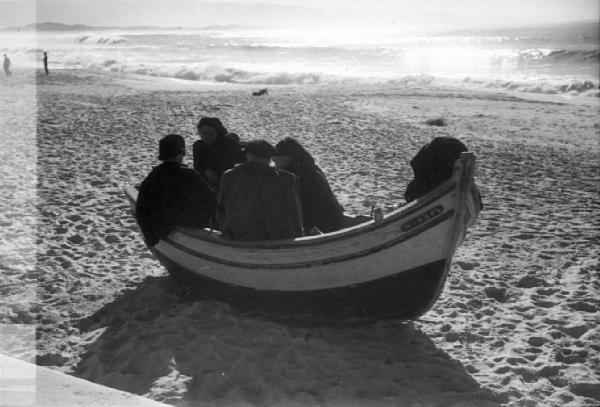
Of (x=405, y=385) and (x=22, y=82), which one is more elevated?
(x=22, y=82)

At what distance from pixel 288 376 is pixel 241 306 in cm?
122

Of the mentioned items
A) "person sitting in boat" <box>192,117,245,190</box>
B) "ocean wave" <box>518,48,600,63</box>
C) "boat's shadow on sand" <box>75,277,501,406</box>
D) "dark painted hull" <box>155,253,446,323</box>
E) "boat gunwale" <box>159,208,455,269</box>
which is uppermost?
"ocean wave" <box>518,48,600,63</box>

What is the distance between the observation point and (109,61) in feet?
160

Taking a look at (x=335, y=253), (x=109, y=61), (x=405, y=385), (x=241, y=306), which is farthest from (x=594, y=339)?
(x=109, y=61)

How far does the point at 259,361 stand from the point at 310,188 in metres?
1.86

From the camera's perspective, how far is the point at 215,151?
6906mm

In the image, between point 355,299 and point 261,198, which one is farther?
point 261,198

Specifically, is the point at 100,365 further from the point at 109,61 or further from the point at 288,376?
the point at 109,61

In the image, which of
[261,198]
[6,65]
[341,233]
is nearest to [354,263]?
[341,233]

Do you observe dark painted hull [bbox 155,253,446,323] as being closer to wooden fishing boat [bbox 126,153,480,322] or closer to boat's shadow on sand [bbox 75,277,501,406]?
wooden fishing boat [bbox 126,153,480,322]

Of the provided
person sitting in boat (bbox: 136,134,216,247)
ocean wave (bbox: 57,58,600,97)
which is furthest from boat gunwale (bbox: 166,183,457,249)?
ocean wave (bbox: 57,58,600,97)

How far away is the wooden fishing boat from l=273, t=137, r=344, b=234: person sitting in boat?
857mm

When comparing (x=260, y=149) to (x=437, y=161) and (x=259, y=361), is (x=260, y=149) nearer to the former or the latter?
(x=437, y=161)

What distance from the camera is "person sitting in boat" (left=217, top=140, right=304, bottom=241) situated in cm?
514
